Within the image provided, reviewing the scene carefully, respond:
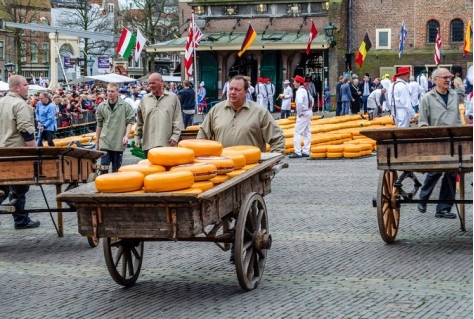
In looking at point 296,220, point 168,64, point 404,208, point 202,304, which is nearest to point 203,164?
point 202,304

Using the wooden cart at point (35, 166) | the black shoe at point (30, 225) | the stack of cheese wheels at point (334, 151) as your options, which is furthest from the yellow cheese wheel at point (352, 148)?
the wooden cart at point (35, 166)

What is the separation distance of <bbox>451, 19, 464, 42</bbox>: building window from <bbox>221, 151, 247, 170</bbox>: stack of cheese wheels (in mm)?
48637

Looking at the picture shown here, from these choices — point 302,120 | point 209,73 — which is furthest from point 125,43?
point 209,73

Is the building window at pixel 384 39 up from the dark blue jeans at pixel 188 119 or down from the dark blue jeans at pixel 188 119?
up

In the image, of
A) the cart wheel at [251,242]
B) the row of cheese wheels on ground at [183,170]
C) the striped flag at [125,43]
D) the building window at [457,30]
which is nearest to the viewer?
the row of cheese wheels on ground at [183,170]

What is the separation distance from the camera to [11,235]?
11898mm

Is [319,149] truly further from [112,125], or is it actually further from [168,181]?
[168,181]

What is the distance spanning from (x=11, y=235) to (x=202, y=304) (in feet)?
15.8

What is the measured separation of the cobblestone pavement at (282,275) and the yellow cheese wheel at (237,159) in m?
1.12

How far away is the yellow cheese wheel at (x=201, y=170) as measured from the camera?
7.66 meters

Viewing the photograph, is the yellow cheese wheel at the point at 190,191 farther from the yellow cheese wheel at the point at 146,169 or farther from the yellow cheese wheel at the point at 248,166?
the yellow cheese wheel at the point at 248,166

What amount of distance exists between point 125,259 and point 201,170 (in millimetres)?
1446

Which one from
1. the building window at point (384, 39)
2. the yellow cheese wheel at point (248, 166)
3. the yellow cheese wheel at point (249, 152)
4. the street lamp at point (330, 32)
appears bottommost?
the yellow cheese wheel at point (248, 166)

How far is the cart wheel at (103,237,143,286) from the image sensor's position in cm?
819
